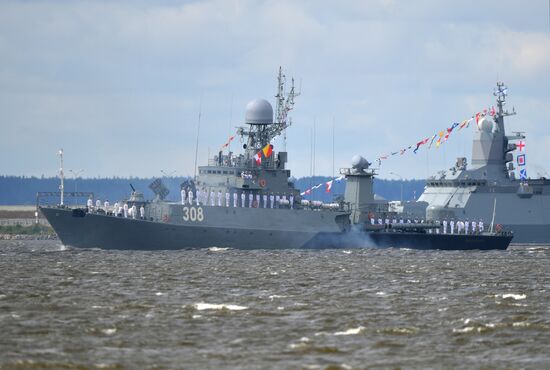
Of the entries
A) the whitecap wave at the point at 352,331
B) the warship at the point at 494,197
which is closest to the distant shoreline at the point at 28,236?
the warship at the point at 494,197

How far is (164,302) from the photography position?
37.2m

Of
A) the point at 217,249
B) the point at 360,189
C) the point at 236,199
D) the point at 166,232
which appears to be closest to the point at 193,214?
the point at 166,232

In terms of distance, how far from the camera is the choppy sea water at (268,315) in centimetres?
2662

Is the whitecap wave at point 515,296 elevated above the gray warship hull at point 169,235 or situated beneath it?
situated beneath

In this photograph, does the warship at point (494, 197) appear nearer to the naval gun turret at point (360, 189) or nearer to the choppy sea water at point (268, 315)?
the naval gun turret at point (360, 189)

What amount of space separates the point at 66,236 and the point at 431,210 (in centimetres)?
2949

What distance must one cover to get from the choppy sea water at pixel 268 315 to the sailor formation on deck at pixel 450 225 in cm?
2375

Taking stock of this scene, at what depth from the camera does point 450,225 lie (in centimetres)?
8512

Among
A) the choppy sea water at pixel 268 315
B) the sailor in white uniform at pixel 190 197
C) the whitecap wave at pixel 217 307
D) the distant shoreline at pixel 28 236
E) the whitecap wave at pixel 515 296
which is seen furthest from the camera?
the distant shoreline at pixel 28 236

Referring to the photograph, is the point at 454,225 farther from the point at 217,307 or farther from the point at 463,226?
the point at 217,307

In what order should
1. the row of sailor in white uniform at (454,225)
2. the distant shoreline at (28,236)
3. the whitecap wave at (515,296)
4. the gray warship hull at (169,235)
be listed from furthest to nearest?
the distant shoreline at (28,236) < the row of sailor in white uniform at (454,225) < the gray warship hull at (169,235) < the whitecap wave at (515,296)

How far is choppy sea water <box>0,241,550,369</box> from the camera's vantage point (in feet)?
87.4

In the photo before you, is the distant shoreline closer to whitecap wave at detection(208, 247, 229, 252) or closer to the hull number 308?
whitecap wave at detection(208, 247, 229, 252)

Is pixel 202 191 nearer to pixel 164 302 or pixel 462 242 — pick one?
pixel 462 242
